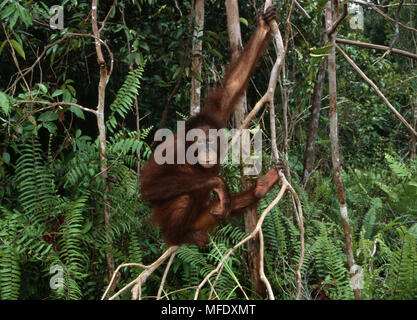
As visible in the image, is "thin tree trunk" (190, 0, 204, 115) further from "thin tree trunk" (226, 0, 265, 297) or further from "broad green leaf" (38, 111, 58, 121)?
"broad green leaf" (38, 111, 58, 121)

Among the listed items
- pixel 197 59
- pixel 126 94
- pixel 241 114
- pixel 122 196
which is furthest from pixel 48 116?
pixel 241 114

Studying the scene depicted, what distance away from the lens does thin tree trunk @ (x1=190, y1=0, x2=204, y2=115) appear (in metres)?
4.20

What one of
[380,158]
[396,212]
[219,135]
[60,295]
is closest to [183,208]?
[219,135]

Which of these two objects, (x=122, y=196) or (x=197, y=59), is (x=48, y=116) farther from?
(x=197, y=59)

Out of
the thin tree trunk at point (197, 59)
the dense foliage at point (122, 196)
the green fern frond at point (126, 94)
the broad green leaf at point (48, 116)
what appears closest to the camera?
the dense foliage at point (122, 196)

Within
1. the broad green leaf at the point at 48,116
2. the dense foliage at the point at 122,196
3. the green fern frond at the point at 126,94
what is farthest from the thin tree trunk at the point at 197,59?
the broad green leaf at the point at 48,116

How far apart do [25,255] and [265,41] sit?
104 inches

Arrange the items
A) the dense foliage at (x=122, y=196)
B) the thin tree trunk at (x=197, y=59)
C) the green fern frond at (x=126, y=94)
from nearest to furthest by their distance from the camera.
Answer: the dense foliage at (x=122, y=196) → the green fern frond at (x=126, y=94) → the thin tree trunk at (x=197, y=59)

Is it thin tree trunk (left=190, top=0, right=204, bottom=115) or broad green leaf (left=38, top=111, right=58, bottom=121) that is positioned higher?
thin tree trunk (left=190, top=0, right=204, bottom=115)

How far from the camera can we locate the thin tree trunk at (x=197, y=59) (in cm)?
420

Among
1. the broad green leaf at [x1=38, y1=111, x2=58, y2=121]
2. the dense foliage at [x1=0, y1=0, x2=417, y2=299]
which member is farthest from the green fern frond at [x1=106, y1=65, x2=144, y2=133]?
the broad green leaf at [x1=38, y1=111, x2=58, y2=121]

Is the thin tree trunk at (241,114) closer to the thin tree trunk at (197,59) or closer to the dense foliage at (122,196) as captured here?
the dense foliage at (122,196)

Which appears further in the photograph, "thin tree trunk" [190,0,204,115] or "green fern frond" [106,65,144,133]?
"thin tree trunk" [190,0,204,115]
